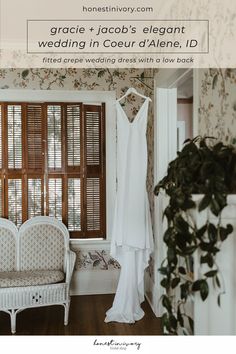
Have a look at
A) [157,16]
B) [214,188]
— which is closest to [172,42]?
[157,16]

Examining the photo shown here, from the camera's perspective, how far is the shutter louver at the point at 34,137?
3.36m

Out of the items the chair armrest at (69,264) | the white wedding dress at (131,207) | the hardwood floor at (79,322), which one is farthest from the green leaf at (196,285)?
the chair armrest at (69,264)

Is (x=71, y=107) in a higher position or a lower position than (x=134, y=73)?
lower

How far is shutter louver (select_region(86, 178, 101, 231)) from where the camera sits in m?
3.45

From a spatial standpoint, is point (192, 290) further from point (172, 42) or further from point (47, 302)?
point (47, 302)

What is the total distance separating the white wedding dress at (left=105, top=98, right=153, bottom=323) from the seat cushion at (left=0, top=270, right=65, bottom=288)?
0.53m

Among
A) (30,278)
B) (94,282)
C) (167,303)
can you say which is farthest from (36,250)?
(167,303)

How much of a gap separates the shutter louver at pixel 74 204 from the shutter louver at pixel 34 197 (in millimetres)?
286

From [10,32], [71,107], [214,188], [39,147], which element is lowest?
[214,188]

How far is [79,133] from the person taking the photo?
3416mm

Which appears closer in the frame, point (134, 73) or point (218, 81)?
point (218, 81)

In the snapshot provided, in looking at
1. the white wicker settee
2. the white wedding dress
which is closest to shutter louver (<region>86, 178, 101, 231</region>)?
the white wicker settee

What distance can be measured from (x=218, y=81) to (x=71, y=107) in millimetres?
1974
